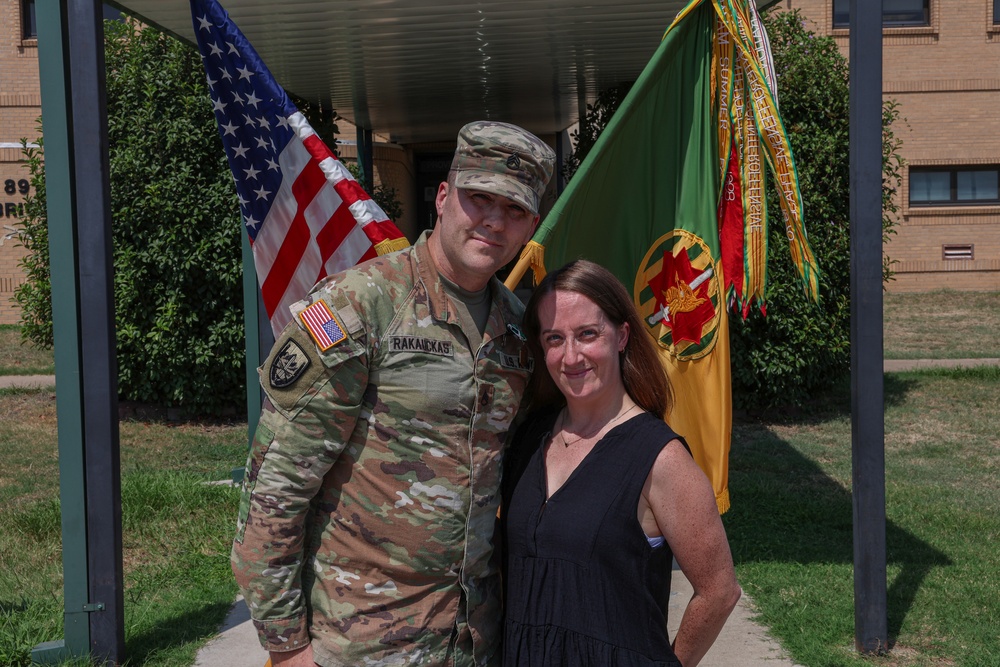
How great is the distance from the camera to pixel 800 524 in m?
6.21

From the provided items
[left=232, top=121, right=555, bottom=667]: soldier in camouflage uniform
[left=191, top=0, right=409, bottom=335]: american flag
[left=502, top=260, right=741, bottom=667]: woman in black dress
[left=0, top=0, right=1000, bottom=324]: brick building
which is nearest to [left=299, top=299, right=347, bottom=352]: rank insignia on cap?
[left=232, top=121, right=555, bottom=667]: soldier in camouflage uniform

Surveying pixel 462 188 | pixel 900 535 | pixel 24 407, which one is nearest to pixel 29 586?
pixel 462 188

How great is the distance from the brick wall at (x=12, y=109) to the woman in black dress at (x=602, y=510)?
17.3 metres

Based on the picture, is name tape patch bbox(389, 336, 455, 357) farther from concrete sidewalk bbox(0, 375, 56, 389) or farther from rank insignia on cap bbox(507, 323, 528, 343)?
concrete sidewalk bbox(0, 375, 56, 389)

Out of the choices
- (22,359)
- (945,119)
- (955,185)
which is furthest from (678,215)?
(955,185)

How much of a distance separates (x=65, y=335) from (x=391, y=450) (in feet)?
7.93

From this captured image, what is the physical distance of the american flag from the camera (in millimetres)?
3662

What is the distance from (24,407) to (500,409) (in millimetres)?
9386

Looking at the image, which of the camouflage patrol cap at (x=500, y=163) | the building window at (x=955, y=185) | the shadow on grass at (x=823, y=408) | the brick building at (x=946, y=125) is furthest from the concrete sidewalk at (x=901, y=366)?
the camouflage patrol cap at (x=500, y=163)

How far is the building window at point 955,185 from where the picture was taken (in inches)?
762

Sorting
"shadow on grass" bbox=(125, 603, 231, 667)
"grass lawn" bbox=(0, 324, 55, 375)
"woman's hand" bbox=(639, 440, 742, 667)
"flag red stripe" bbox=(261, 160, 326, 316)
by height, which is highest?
"flag red stripe" bbox=(261, 160, 326, 316)

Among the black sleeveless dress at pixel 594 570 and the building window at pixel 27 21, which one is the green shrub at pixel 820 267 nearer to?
the black sleeveless dress at pixel 594 570

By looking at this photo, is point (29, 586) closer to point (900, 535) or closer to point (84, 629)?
point (84, 629)

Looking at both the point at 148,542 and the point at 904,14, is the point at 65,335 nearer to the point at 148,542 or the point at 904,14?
the point at 148,542
